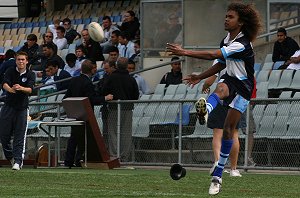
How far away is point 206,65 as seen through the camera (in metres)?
24.4

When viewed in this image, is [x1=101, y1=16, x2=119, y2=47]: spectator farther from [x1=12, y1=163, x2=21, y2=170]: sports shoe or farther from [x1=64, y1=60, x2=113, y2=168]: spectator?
[x1=12, y1=163, x2=21, y2=170]: sports shoe

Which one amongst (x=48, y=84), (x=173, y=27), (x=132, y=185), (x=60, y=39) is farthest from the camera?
(x=60, y=39)

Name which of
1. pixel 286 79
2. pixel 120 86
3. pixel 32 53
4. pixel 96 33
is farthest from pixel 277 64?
pixel 32 53

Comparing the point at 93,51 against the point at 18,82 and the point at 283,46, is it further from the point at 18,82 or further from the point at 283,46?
the point at 18,82

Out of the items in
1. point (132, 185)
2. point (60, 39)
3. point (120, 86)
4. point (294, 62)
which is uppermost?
point (60, 39)

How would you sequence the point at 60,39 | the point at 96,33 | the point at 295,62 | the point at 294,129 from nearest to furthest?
1. the point at 294,129
2. the point at 295,62
3. the point at 96,33
4. the point at 60,39

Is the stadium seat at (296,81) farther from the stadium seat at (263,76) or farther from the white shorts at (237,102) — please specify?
the white shorts at (237,102)

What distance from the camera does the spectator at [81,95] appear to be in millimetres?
19844

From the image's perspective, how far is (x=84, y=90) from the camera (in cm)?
2027

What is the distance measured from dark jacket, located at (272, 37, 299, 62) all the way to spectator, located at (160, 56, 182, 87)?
82.2 inches

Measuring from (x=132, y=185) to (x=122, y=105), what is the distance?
598 centimetres

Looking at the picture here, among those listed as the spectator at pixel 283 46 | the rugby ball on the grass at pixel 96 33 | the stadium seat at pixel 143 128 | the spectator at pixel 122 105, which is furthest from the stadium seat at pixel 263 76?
the rugby ball on the grass at pixel 96 33

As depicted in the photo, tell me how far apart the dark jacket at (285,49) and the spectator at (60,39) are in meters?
8.94

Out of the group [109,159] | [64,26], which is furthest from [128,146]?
[64,26]
